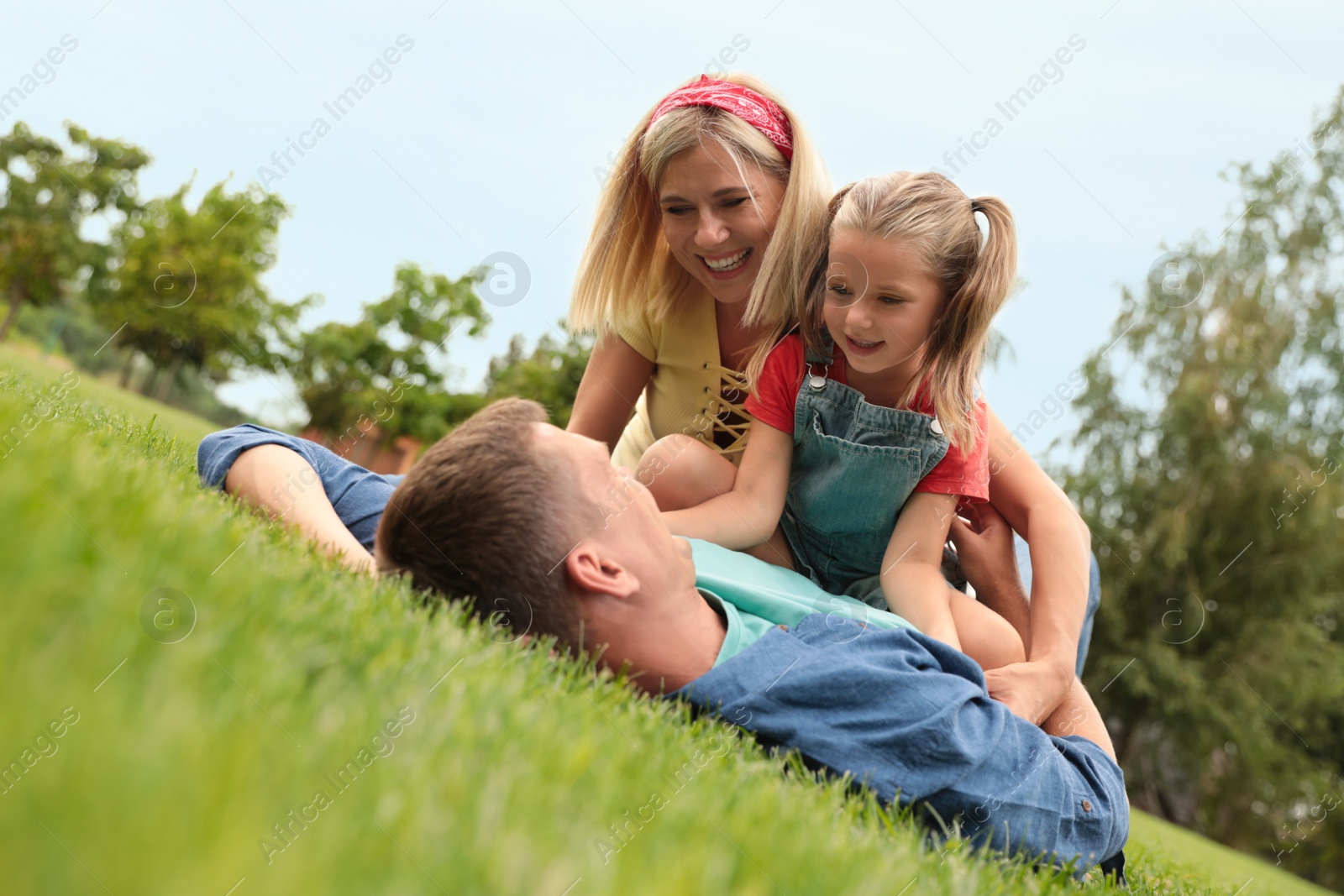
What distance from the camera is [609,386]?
20.5ft

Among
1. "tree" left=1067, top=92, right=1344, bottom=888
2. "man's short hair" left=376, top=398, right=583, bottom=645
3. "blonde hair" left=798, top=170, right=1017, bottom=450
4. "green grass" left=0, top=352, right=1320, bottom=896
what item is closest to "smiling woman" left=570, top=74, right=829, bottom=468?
"blonde hair" left=798, top=170, right=1017, bottom=450

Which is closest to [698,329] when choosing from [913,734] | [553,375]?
[913,734]

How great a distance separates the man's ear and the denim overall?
6.77 feet

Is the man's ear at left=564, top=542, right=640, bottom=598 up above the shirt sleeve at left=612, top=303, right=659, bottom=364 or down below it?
above

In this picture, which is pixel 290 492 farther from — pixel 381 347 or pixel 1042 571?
pixel 381 347

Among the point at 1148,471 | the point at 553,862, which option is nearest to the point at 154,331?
the point at 1148,471

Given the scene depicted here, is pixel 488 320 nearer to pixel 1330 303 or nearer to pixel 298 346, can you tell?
pixel 298 346

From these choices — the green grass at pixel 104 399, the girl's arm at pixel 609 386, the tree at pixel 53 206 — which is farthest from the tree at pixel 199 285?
the girl's arm at pixel 609 386

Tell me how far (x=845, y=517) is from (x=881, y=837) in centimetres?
269

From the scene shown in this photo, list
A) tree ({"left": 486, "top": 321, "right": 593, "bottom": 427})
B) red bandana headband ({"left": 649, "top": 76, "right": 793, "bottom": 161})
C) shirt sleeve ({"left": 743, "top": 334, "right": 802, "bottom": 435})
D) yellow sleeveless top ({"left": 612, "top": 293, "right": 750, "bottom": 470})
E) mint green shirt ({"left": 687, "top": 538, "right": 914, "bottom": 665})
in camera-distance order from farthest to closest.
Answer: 1. tree ({"left": 486, "top": 321, "right": 593, "bottom": 427})
2. yellow sleeveless top ({"left": 612, "top": 293, "right": 750, "bottom": 470})
3. red bandana headband ({"left": 649, "top": 76, "right": 793, "bottom": 161})
4. shirt sleeve ({"left": 743, "top": 334, "right": 802, "bottom": 435})
5. mint green shirt ({"left": 687, "top": 538, "right": 914, "bottom": 665})

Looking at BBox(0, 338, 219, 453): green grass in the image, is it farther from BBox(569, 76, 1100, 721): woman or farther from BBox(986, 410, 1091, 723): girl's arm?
BBox(986, 410, 1091, 723): girl's arm

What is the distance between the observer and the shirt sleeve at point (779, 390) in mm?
4926

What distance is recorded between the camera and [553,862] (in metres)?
1.06

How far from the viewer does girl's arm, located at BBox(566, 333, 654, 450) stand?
6172 millimetres
